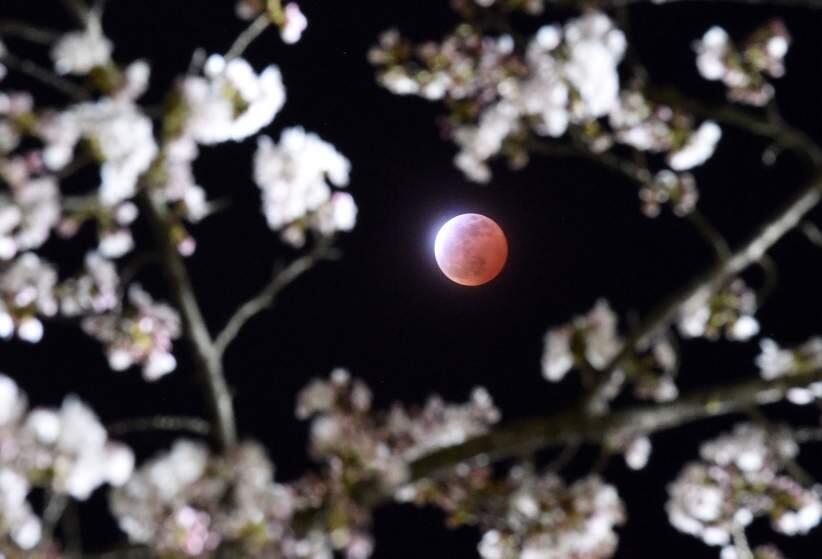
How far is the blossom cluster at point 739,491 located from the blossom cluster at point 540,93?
4.88 ft

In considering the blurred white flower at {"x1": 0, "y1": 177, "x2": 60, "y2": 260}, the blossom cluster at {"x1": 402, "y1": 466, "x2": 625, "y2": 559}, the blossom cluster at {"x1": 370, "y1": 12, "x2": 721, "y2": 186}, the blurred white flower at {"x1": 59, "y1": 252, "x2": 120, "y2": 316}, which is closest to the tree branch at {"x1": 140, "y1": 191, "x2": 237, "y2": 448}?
the blurred white flower at {"x1": 0, "y1": 177, "x2": 60, "y2": 260}

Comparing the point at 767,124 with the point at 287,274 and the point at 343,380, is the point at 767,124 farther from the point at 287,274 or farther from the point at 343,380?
the point at 343,380

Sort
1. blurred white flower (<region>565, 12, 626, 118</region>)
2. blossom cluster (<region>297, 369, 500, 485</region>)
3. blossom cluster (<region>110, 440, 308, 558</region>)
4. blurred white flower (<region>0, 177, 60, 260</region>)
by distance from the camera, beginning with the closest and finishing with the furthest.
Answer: blossom cluster (<region>110, 440, 308, 558</region>) → blurred white flower (<region>0, 177, 60, 260</region>) → blossom cluster (<region>297, 369, 500, 485</region>) → blurred white flower (<region>565, 12, 626, 118</region>)

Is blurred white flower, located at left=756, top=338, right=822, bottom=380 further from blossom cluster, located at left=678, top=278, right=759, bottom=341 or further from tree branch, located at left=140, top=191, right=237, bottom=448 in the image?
tree branch, located at left=140, top=191, right=237, bottom=448

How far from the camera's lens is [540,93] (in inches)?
200


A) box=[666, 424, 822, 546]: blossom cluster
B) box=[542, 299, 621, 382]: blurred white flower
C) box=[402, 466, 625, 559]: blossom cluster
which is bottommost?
box=[666, 424, 822, 546]: blossom cluster

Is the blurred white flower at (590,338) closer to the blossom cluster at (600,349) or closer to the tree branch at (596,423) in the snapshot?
the blossom cluster at (600,349)


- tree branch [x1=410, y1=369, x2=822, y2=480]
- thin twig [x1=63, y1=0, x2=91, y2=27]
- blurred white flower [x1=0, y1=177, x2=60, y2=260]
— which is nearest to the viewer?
tree branch [x1=410, y1=369, x2=822, y2=480]

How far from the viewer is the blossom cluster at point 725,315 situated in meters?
5.01

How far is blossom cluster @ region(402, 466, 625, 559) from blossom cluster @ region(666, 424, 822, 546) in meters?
0.72

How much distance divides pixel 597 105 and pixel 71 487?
11.0ft

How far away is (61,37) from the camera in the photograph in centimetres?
377

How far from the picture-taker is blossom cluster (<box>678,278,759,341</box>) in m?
5.01

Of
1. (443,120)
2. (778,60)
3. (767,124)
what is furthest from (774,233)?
(443,120)
